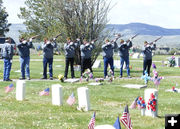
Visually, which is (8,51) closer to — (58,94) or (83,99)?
(58,94)

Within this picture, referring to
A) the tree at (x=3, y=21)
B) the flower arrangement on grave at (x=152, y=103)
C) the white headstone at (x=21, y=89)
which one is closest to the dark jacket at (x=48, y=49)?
the white headstone at (x=21, y=89)

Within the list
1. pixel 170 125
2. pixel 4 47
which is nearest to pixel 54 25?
pixel 4 47

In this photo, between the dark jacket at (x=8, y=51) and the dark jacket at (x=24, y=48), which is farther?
the dark jacket at (x=24, y=48)

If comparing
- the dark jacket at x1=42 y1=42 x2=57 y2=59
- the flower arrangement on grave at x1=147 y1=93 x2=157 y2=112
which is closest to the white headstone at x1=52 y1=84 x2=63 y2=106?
the flower arrangement on grave at x1=147 y1=93 x2=157 y2=112

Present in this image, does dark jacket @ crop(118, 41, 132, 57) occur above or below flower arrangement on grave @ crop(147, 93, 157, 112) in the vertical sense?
above

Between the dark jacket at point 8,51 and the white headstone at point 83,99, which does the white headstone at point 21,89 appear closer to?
the white headstone at point 83,99

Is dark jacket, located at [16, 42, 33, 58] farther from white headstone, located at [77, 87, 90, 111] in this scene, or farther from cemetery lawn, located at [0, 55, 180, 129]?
white headstone, located at [77, 87, 90, 111]

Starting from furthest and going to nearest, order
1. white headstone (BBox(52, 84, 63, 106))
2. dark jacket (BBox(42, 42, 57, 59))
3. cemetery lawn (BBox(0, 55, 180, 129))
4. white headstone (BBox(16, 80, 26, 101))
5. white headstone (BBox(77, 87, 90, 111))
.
→ 1. dark jacket (BBox(42, 42, 57, 59))
2. white headstone (BBox(16, 80, 26, 101))
3. white headstone (BBox(52, 84, 63, 106))
4. white headstone (BBox(77, 87, 90, 111))
5. cemetery lawn (BBox(0, 55, 180, 129))

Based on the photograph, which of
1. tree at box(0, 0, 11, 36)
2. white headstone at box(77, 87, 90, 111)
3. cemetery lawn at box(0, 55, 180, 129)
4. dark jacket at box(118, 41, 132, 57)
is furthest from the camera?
tree at box(0, 0, 11, 36)

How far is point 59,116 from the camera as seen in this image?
10.6 meters

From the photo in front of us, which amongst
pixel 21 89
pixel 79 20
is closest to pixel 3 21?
pixel 79 20

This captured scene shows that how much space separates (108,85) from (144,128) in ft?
30.7

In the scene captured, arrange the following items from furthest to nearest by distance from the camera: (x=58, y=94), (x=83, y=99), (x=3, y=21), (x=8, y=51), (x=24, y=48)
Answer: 1. (x=3, y=21)
2. (x=24, y=48)
3. (x=8, y=51)
4. (x=58, y=94)
5. (x=83, y=99)

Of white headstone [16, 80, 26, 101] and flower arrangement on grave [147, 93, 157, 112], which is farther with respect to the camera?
white headstone [16, 80, 26, 101]
